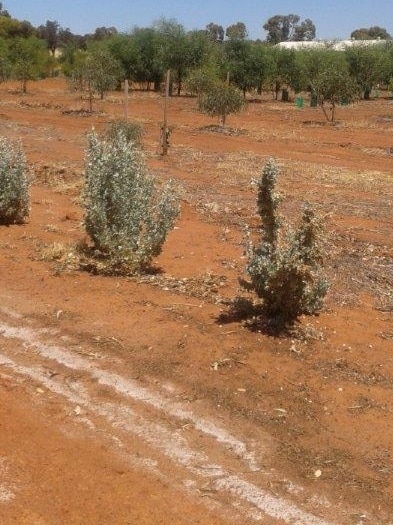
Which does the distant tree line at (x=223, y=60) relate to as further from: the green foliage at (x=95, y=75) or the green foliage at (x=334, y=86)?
the green foliage at (x=334, y=86)

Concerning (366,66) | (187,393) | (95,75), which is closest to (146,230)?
(187,393)

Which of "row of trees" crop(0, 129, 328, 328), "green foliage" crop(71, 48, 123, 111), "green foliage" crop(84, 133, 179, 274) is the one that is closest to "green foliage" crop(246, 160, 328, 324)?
"row of trees" crop(0, 129, 328, 328)

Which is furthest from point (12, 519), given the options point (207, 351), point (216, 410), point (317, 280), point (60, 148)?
point (60, 148)

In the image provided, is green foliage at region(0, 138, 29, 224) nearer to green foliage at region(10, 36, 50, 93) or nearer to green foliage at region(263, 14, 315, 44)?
green foliage at region(10, 36, 50, 93)

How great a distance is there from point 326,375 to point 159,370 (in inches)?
47.3

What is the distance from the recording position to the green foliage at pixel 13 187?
27.1 ft

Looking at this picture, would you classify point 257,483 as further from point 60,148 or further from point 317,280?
point 60,148

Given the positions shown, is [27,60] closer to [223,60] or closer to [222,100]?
[223,60]

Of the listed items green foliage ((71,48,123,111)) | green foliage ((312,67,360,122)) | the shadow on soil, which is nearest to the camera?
the shadow on soil

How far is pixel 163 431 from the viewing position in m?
4.15

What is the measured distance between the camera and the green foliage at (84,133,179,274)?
6.75 metres

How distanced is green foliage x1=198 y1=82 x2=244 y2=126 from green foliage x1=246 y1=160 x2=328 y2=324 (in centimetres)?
1686

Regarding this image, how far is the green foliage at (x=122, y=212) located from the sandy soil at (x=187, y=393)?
33 cm

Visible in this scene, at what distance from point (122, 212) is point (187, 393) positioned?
278 centimetres
